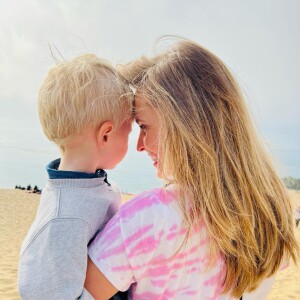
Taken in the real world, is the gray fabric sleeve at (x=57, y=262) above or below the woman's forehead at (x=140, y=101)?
below

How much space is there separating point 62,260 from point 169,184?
0.49 meters

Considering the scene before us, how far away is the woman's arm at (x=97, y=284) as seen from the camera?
1643mm

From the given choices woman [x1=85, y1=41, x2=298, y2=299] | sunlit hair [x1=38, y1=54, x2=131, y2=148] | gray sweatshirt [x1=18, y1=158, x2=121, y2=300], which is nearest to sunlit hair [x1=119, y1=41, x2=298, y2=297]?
woman [x1=85, y1=41, x2=298, y2=299]

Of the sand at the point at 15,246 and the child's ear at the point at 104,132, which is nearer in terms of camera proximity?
the child's ear at the point at 104,132

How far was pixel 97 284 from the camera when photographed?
166cm

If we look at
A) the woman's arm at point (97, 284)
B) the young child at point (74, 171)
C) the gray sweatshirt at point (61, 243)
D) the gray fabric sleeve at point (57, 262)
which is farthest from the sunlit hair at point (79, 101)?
the woman's arm at point (97, 284)

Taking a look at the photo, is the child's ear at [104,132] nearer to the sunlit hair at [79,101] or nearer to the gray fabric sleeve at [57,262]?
the sunlit hair at [79,101]

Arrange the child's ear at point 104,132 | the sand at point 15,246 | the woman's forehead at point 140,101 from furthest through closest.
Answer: the sand at point 15,246 → the child's ear at point 104,132 → the woman's forehead at point 140,101

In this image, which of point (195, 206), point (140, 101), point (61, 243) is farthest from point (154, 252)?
point (140, 101)

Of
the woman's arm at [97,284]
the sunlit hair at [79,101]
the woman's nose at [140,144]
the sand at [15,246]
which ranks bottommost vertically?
the sand at [15,246]

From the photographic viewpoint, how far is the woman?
161 centimetres

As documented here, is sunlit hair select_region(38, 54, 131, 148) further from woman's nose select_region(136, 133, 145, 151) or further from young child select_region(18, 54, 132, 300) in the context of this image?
woman's nose select_region(136, 133, 145, 151)

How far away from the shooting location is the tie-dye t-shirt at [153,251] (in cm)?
159

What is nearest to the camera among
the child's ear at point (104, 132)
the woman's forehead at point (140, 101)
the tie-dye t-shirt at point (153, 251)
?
the tie-dye t-shirt at point (153, 251)
